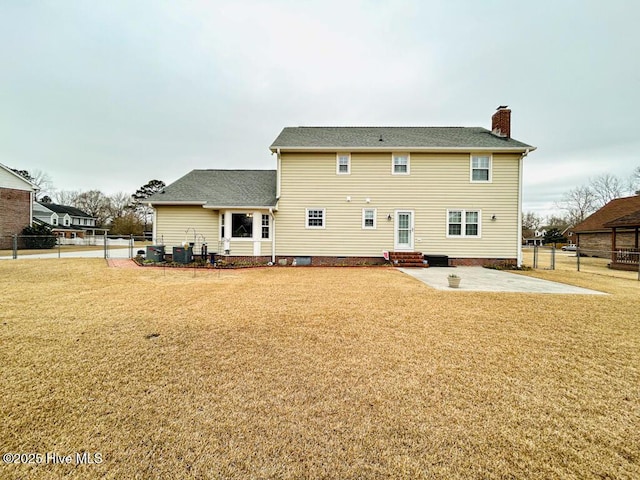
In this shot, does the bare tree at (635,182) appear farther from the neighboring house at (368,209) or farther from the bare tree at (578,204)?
the neighboring house at (368,209)

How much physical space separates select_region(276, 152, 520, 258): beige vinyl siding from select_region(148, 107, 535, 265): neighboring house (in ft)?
0.17

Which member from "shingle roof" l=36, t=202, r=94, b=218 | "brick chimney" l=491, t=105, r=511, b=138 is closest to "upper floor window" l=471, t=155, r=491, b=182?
"brick chimney" l=491, t=105, r=511, b=138

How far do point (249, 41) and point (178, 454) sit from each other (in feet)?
64.5

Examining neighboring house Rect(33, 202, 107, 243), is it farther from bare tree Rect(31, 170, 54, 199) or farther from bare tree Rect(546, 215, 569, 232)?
bare tree Rect(546, 215, 569, 232)

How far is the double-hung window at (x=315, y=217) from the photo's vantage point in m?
13.8

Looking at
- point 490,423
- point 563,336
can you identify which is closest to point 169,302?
point 490,423

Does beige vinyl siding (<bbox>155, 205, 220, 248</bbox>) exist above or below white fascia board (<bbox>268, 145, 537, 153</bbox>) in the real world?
below

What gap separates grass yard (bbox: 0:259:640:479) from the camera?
6.01 feet

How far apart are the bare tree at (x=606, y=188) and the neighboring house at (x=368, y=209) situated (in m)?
44.1

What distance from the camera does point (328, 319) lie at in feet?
16.3

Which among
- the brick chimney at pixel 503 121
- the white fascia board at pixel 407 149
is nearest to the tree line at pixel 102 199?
the white fascia board at pixel 407 149

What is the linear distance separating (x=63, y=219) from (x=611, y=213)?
73.0 metres

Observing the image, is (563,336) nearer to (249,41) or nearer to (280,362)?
(280,362)

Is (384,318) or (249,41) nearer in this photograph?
(384,318)
